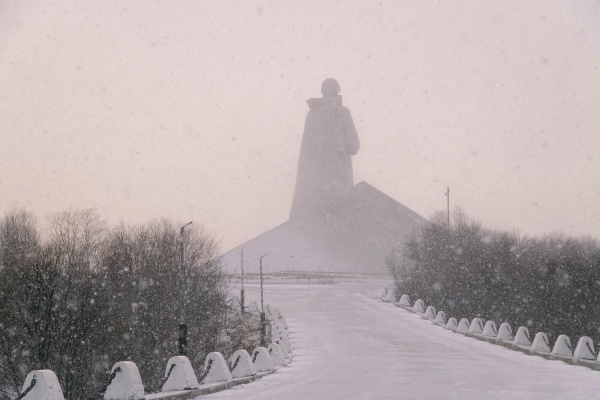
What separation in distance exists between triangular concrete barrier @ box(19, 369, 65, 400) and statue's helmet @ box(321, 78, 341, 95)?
133 meters

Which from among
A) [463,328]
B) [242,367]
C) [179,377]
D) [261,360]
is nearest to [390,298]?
[463,328]

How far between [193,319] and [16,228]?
127 ft

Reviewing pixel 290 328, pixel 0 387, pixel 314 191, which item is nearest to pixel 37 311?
pixel 0 387

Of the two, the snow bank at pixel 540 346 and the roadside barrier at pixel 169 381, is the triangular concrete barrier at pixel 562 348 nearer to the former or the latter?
the snow bank at pixel 540 346

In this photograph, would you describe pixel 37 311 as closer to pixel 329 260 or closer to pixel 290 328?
pixel 290 328

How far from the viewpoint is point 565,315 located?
81500 mm

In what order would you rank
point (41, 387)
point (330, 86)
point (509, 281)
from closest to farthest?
point (41, 387), point (509, 281), point (330, 86)

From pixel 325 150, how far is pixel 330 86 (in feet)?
35.1

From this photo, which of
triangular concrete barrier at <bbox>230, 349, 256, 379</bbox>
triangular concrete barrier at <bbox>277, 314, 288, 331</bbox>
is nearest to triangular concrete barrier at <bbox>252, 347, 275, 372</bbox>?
triangular concrete barrier at <bbox>230, 349, 256, 379</bbox>

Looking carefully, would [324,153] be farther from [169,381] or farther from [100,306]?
[169,381]

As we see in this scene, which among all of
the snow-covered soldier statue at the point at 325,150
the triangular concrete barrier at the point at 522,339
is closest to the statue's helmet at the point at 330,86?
the snow-covered soldier statue at the point at 325,150

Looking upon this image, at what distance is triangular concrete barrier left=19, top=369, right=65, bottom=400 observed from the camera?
12.2m

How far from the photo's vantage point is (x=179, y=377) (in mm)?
16609

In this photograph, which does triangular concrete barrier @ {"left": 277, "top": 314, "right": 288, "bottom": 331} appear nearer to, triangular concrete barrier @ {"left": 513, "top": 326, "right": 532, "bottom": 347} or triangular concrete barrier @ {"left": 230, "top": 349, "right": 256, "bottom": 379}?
triangular concrete barrier @ {"left": 513, "top": 326, "right": 532, "bottom": 347}
